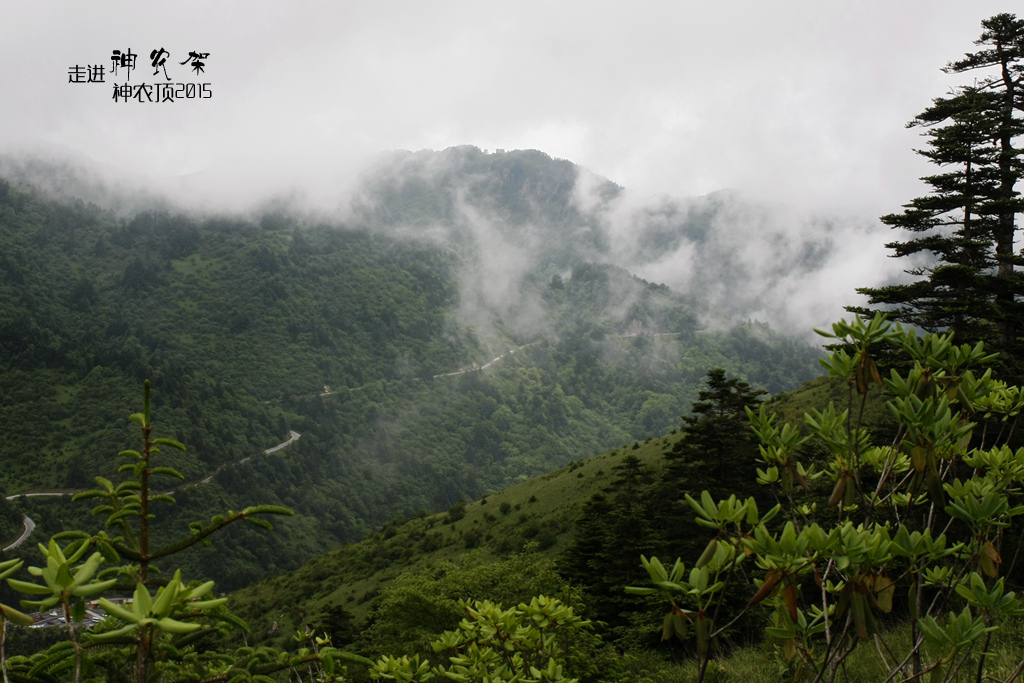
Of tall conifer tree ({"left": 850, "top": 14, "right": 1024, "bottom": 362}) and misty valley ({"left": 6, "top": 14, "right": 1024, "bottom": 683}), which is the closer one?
misty valley ({"left": 6, "top": 14, "right": 1024, "bottom": 683})

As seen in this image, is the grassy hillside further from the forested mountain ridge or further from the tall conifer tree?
the forested mountain ridge

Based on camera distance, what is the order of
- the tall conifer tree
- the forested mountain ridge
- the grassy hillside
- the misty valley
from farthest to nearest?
the forested mountain ridge → the grassy hillside → the tall conifer tree → the misty valley

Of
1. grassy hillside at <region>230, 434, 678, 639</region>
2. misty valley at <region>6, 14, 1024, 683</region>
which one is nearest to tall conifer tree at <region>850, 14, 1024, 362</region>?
misty valley at <region>6, 14, 1024, 683</region>

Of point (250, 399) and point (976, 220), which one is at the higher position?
point (976, 220)

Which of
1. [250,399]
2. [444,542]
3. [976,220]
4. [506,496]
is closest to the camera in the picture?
[976,220]

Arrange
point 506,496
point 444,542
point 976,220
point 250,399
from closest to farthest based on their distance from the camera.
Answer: point 976,220 → point 444,542 → point 506,496 → point 250,399

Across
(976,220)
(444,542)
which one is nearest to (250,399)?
(444,542)

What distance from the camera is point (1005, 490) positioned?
13.1ft

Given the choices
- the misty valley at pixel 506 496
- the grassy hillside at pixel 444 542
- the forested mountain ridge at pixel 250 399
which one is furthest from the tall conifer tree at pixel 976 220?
the forested mountain ridge at pixel 250 399

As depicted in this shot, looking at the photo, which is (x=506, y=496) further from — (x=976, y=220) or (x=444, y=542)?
(x=976, y=220)

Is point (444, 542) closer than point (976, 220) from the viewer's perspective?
No

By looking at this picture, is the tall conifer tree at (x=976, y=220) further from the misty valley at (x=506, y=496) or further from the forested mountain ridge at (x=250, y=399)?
the forested mountain ridge at (x=250, y=399)

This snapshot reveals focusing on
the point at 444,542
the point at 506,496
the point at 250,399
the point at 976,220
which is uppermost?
the point at 976,220

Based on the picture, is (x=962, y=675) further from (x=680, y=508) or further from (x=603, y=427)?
(x=603, y=427)
